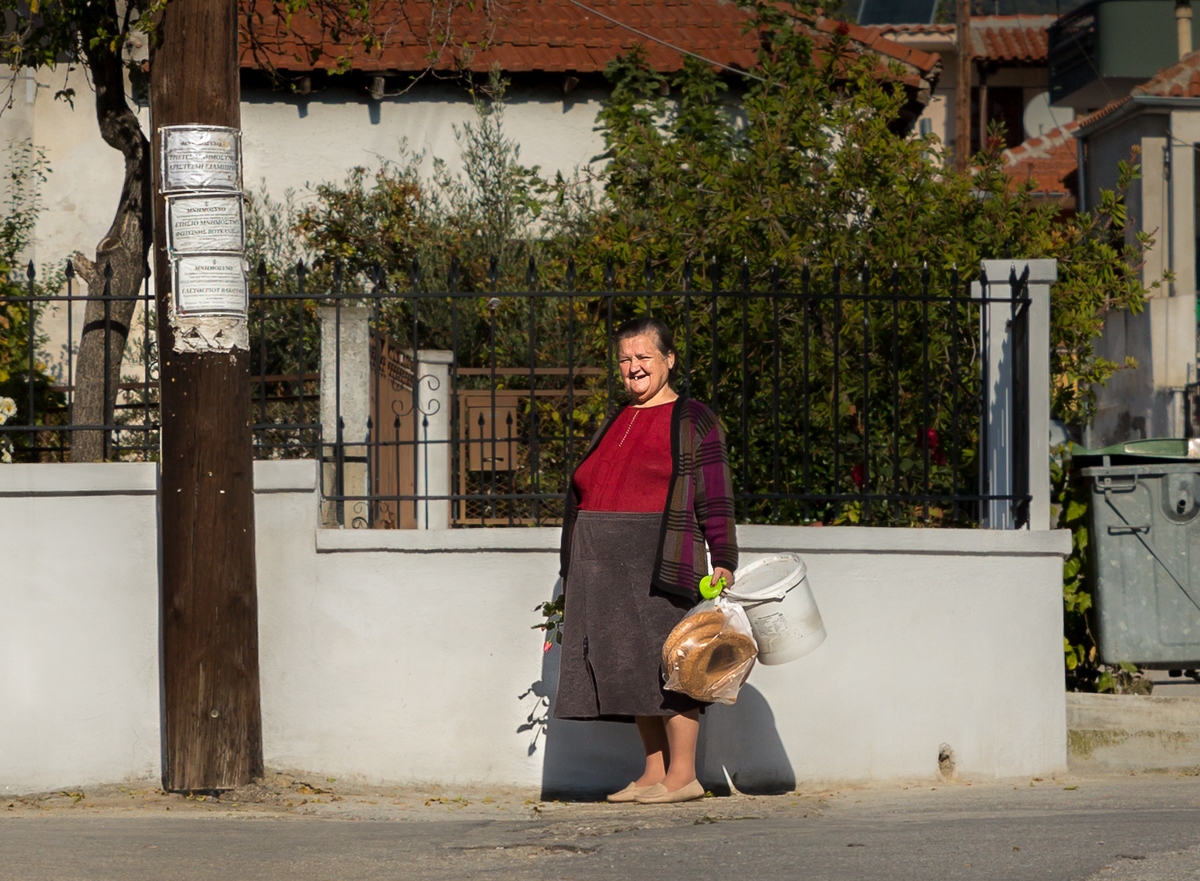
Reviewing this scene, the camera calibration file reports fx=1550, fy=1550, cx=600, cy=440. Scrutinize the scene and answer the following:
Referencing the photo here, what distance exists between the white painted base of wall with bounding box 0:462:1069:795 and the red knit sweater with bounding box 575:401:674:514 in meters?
0.52

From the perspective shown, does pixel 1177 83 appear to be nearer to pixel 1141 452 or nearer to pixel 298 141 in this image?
pixel 298 141

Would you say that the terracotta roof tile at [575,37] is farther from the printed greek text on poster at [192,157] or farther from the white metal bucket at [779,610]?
the white metal bucket at [779,610]

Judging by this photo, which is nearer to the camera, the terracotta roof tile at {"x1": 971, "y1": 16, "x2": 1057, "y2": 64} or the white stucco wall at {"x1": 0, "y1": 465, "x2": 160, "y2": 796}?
the white stucco wall at {"x1": 0, "y1": 465, "x2": 160, "y2": 796}

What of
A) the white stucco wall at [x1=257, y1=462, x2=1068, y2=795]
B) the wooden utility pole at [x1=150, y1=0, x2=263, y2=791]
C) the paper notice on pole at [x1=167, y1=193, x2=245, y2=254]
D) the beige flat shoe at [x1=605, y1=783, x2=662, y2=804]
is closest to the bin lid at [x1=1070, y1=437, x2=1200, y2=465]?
the white stucco wall at [x1=257, y1=462, x2=1068, y2=795]

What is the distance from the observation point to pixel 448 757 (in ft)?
18.7

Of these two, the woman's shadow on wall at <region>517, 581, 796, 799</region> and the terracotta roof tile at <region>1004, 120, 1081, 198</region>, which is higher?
the terracotta roof tile at <region>1004, 120, 1081, 198</region>

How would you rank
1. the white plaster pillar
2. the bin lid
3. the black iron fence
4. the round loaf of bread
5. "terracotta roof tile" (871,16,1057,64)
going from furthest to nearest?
1. "terracotta roof tile" (871,16,1057,64)
2. the white plaster pillar
3. the bin lid
4. the black iron fence
5. the round loaf of bread

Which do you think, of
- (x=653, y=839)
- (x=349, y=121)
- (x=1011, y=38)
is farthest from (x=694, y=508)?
(x=1011, y=38)

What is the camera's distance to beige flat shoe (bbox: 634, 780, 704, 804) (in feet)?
17.1

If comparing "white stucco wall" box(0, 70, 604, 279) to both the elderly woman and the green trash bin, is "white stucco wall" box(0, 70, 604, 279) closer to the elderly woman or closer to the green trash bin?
the green trash bin

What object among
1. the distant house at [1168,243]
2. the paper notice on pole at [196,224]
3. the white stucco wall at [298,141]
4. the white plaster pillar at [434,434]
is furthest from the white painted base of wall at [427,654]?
the distant house at [1168,243]

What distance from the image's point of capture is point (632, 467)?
5195mm

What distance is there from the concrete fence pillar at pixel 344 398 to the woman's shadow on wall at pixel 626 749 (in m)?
1.10

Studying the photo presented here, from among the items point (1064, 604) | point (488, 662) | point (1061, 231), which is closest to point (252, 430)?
point (488, 662)
